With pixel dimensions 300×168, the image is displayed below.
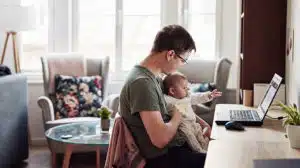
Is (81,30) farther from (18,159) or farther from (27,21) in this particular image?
(18,159)

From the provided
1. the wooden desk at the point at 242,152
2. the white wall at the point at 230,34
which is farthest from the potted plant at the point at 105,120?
the white wall at the point at 230,34

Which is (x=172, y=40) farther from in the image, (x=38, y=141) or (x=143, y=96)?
(x=38, y=141)

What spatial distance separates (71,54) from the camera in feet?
16.4

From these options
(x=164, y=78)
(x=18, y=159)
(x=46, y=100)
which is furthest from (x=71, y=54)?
(x=164, y=78)

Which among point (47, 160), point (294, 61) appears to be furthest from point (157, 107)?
point (47, 160)

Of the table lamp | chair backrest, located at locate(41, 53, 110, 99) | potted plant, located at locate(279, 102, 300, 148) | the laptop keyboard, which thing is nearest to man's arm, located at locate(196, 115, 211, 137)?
the laptop keyboard

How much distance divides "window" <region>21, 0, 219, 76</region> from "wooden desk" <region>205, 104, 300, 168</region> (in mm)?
→ 2895

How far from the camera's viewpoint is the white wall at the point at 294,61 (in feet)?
9.33

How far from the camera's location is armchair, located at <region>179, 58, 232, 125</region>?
15.4ft

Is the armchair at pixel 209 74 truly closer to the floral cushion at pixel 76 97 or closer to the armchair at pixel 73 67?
the armchair at pixel 73 67

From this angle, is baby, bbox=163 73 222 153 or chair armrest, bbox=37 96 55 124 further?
chair armrest, bbox=37 96 55 124

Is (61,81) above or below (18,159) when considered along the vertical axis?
above

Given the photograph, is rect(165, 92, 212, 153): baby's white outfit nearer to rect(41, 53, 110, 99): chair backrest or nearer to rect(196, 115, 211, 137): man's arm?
rect(196, 115, 211, 137): man's arm

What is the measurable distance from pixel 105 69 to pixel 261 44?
1.94 metres
